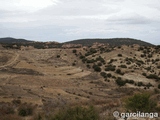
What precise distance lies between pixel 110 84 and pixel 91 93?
6422 mm

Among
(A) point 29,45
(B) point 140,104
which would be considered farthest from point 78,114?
(A) point 29,45

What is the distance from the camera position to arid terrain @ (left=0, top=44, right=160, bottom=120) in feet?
79.7

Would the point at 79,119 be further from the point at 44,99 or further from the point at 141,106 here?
the point at 44,99

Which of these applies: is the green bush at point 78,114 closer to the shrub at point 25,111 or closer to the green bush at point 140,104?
the green bush at point 140,104

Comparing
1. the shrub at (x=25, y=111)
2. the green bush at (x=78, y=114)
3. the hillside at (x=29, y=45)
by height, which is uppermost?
the hillside at (x=29, y=45)

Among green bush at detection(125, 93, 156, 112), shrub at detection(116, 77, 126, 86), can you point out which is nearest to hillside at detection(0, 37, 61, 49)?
shrub at detection(116, 77, 126, 86)

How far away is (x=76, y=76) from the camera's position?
36500 mm

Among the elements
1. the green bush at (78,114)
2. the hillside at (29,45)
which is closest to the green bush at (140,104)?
the green bush at (78,114)

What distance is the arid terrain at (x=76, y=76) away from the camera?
24.3m

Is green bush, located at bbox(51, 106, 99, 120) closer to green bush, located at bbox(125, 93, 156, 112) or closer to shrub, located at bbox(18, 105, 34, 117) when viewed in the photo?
green bush, located at bbox(125, 93, 156, 112)

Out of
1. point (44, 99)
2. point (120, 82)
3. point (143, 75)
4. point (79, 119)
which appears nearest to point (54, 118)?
point (79, 119)

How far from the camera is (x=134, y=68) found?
42.2 meters

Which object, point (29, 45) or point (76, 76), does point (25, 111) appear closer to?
point (76, 76)

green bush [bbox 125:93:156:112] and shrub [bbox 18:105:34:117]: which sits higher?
green bush [bbox 125:93:156:112]
